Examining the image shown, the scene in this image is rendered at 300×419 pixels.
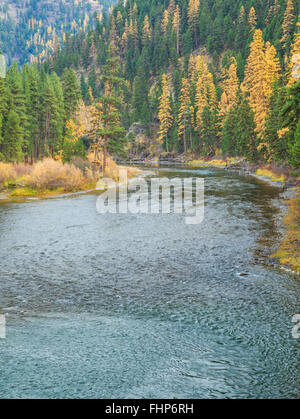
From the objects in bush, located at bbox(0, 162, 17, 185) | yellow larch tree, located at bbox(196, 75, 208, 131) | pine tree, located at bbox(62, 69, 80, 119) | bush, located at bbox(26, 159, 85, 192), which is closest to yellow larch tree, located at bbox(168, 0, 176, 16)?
yellow larch tree, located at bbox(196, 75, 208, 131)

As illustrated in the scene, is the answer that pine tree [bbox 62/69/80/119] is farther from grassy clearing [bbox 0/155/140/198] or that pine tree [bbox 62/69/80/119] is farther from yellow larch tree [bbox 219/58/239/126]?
grassy clearing [bbox 0/155/140/198]

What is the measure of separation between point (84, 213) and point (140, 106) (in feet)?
324

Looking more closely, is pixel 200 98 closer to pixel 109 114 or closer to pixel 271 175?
pixel 109 114

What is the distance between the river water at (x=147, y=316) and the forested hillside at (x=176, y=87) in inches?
397

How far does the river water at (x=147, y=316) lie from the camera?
25.0ft

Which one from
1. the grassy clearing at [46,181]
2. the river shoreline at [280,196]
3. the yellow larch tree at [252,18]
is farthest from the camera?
the yellow larch tree at [252,18]

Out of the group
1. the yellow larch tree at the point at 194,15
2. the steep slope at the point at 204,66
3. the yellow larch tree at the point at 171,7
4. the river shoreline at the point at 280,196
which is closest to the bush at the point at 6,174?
the river shoreline at the point at 280,196

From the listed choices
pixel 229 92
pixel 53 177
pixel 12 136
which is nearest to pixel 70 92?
pixel 12 136

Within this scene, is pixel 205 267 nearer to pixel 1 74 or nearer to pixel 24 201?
pixel 24 201

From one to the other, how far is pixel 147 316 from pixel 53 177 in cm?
3021

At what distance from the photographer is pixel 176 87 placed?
367ft

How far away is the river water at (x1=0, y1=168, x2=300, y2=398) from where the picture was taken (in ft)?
25.0

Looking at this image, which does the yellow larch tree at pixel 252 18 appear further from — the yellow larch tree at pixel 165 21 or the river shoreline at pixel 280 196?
the river shoreline at pixel 280 196
